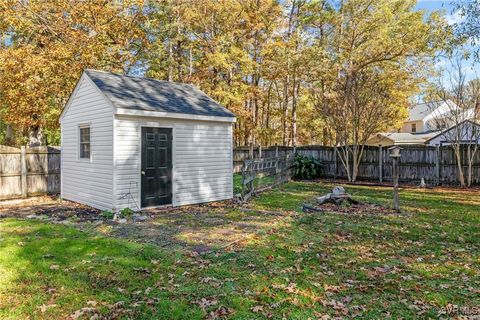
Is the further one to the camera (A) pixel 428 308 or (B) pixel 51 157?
(B) pixel 51 157

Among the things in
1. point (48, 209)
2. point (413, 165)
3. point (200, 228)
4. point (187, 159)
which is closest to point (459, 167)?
point (413, 165)

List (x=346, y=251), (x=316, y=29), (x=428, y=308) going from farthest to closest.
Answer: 1. (x=316, y=29)
2. (x=346, y=251)
3. (x=428, y=308)

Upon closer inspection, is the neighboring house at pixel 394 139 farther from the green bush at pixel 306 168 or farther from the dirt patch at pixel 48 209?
the dirt patch at pixel 48 209

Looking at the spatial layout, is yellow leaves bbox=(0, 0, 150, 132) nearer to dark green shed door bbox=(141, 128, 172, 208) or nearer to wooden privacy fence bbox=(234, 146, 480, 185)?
dark green shed door bbox=(141, 128, 172, 208)

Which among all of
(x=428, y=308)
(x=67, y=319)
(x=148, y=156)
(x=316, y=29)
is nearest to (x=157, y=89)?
(x=148, y=156)

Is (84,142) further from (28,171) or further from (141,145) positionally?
(28,171)

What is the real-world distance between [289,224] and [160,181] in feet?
12.8

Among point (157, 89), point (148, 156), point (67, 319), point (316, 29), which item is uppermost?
point (316, 29)

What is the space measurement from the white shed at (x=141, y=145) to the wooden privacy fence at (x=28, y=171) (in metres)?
1.12

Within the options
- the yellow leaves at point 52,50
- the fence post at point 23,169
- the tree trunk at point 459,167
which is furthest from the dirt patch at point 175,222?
the tree trunk at point 459,167

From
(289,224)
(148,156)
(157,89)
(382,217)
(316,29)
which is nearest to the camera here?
(289,224)

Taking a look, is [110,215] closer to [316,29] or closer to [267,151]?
[267,151]

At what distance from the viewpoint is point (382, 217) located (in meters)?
7.89

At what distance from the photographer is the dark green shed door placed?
8.81 meters
